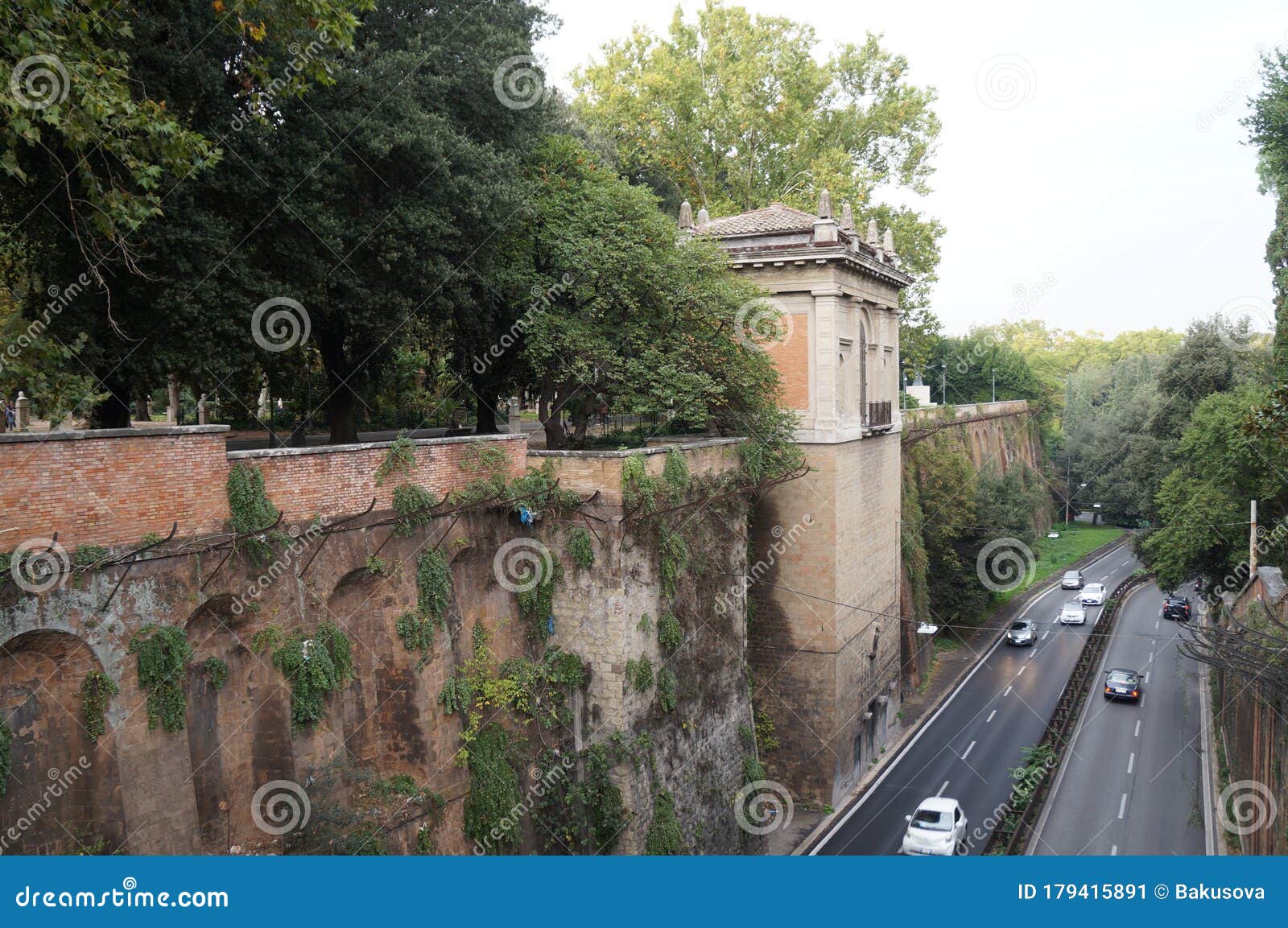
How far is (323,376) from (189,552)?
1679 centimetres

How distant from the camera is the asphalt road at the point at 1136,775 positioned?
24359 millimetres

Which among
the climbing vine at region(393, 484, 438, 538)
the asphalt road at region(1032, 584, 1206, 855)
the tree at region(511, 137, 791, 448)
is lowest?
the asphalt road at region(1032, 584, 1206, 855)

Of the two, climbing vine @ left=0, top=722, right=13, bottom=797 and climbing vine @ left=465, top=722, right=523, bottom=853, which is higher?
climbing vine @ left=0, top=722, right=13, bottom=797

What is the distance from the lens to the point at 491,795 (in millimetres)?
15570

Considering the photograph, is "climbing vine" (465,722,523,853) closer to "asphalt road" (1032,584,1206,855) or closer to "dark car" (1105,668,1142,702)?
"asphalt road" (1032,584,1206,855)

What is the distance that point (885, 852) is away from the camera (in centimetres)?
2272

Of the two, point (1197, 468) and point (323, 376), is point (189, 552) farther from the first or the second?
point (1197, 468)

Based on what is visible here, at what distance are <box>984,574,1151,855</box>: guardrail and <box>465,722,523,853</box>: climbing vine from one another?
497 inches

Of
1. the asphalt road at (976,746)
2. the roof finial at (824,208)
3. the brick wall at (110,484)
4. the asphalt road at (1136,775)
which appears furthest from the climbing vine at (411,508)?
the asphalt road at (1136,775)

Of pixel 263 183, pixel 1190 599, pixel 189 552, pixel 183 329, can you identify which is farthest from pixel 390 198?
pixel 1190 599

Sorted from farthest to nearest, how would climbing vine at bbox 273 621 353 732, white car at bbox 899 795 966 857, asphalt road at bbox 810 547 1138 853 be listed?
asphalt road at bbox 810 547 1138 853, white car at bbox 899 795 966 857, climbing vine at bbox 273 621 353 732

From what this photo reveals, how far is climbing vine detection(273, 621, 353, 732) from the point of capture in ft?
42.2

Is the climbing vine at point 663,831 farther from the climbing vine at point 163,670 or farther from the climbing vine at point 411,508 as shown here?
the climbing vine at point 163,670

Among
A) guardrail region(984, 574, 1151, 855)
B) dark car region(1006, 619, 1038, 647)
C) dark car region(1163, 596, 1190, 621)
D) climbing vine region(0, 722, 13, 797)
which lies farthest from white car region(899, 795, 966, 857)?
dark car region(1163, 596, 1190, 621)
